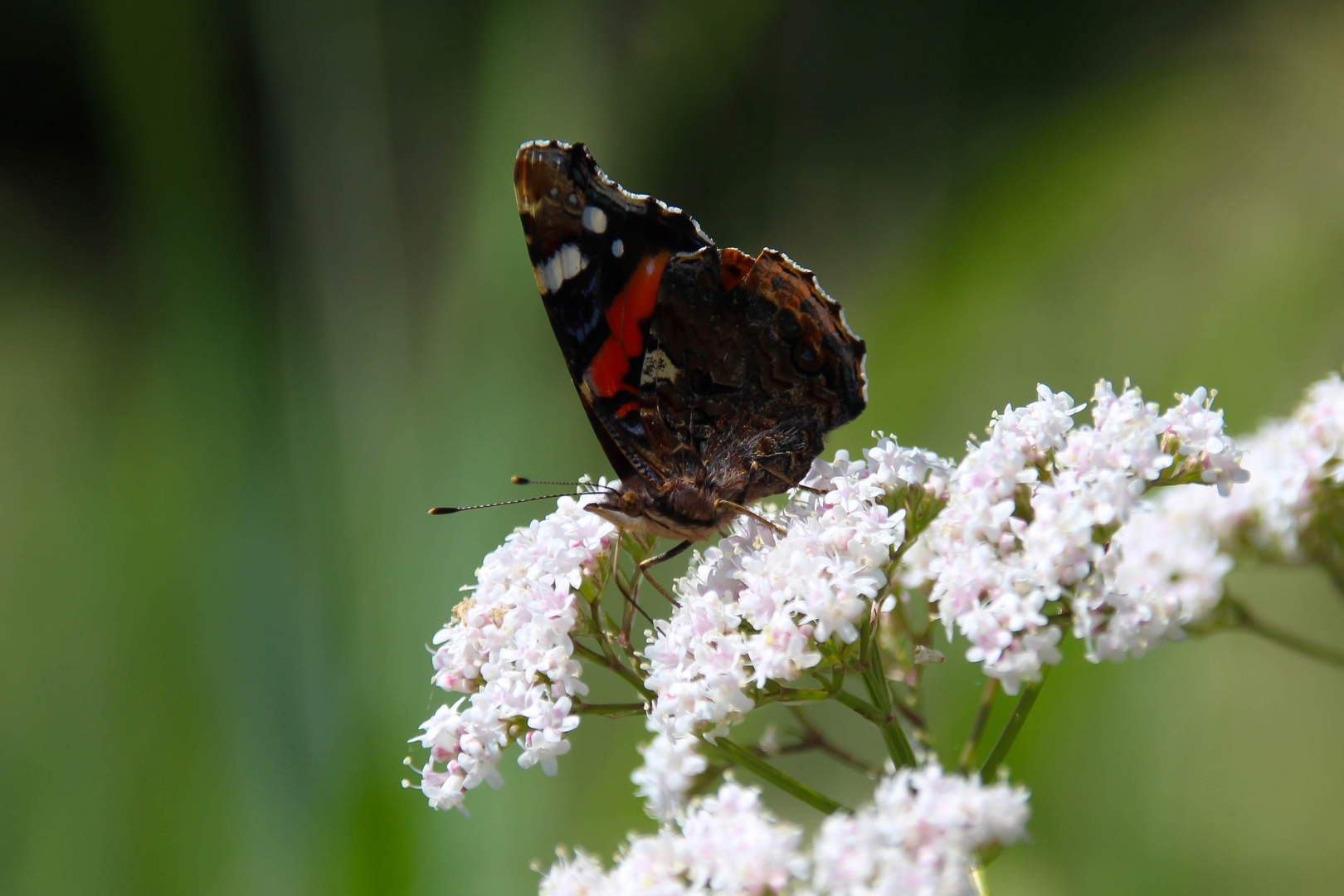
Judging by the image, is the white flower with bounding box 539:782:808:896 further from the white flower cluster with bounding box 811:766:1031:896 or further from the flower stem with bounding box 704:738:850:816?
the flower stem with bounding box 704:738:850:816

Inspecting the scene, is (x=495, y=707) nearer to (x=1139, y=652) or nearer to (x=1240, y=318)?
(x=1139, y=652)

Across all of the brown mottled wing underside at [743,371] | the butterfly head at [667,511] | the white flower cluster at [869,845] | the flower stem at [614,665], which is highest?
the brown mottled wing underside at [743,371]

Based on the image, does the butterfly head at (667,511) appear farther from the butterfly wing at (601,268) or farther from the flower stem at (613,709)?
the flower stem at (613,709)

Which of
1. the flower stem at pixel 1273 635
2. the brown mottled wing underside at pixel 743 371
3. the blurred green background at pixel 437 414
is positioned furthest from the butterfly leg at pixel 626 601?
the flower stem at pixel 1273 635

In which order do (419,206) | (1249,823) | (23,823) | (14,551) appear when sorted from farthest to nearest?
1. (419,206)
2. (14,551)
3. (1249,823)
4. (23,823)

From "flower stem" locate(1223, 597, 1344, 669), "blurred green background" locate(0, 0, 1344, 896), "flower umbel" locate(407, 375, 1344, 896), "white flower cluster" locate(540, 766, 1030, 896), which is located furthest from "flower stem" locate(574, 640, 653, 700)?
"flower stem" locate(1223, 597, 1344, 669)

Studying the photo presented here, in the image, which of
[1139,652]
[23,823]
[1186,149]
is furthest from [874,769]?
[1186,149]
